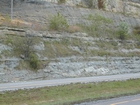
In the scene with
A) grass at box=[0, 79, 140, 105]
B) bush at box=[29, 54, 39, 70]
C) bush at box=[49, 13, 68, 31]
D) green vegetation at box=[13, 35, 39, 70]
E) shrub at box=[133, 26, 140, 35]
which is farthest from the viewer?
shrub at box=[133, 26, 140, 35]

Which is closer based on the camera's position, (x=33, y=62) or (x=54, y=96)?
(x=54, y=96)

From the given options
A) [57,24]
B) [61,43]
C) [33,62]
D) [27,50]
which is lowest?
[33,62]

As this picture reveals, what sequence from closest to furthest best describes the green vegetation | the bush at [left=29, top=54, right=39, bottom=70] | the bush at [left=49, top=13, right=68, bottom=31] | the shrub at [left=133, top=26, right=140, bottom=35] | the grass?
the grass, the bush at [left=29, top=54, right=39, bottom=70], the green vegetation, the bush at [left=49, top=13, right=68, bottom=31], the shrub at [left=133, top=26, right=140, bottom=35]

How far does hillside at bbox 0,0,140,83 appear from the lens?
3056cm

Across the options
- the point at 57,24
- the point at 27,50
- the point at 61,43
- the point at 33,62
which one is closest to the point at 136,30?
the point at 57,24

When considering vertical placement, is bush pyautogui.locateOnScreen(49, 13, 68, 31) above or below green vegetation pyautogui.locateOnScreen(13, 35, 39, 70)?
above

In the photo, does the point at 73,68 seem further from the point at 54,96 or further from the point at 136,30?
the point at 136,30

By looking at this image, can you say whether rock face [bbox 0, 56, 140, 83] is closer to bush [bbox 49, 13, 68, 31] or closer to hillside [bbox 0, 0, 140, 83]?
hillside [bbox 0, 0, 140, 83]

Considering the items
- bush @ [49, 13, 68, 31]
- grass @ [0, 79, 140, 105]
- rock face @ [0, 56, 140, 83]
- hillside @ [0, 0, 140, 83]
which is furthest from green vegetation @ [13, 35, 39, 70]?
grass @ [0, 79, 140, 105]

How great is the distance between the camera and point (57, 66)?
32562 mm

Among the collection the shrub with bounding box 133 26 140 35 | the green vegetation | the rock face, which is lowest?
the rock face

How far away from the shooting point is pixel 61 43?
125ft

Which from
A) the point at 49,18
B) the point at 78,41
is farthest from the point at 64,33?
the point at 49,18

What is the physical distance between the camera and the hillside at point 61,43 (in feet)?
100
